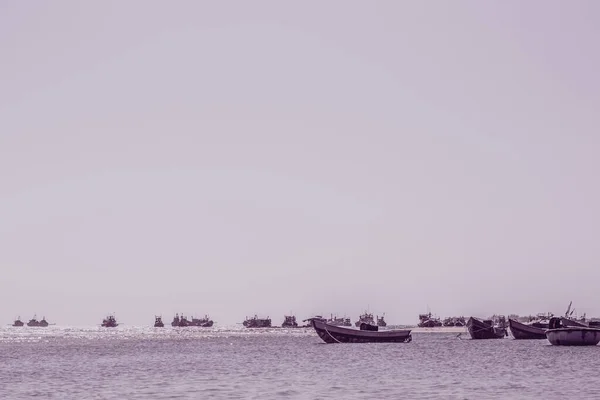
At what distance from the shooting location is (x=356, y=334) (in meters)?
128

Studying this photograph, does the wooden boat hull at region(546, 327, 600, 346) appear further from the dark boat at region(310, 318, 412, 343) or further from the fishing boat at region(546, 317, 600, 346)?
the dark boat at region(310, 318, 412, 343)

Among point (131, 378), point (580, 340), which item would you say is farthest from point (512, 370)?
point (580, 340)

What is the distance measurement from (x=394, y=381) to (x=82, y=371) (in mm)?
29069

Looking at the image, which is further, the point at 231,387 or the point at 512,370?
the point at 512,370

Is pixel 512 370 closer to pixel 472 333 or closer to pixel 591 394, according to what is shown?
pixel 591 394

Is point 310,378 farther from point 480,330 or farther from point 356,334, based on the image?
point 480,330

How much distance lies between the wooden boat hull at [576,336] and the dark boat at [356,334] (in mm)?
31756

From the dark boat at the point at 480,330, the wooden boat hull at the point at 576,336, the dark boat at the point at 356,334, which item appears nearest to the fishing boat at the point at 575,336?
the wooden boat hull at the point at 576,336

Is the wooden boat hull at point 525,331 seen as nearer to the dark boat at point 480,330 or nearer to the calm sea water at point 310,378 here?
the dark boat at point 480,330

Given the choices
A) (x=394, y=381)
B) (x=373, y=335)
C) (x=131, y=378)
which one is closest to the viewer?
(x=394, y=381)

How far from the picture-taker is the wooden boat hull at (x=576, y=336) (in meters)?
103

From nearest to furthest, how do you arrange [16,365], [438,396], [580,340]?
[438,396], [16,365], [580,340]

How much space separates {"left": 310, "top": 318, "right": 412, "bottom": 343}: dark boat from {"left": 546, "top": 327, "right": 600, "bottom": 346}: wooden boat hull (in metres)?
31.8

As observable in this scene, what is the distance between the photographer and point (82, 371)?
6769 cm
